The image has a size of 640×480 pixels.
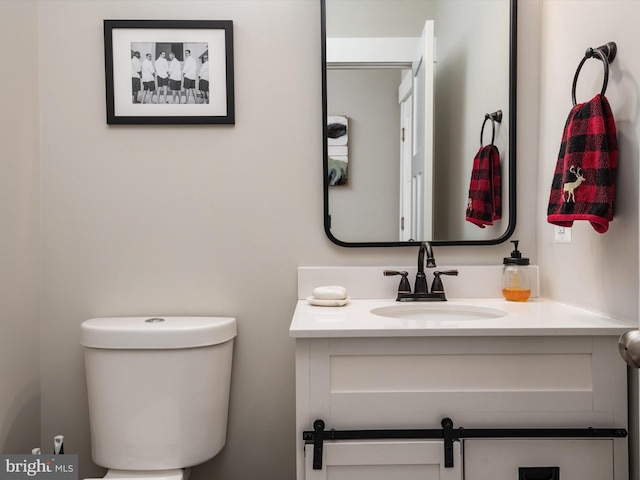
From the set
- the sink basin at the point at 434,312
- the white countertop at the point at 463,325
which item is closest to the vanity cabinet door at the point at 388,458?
the white countertop at the point at 463,325

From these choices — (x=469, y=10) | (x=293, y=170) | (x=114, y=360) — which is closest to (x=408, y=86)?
(x=469, y=10)

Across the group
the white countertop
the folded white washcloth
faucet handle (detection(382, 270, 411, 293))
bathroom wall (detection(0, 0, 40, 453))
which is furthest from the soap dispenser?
bathroom wall (detection(0, 0, 40, 453))

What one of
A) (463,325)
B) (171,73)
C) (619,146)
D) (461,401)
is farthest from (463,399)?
(171,73)

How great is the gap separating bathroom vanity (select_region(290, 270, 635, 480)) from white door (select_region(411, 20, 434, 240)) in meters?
0.54

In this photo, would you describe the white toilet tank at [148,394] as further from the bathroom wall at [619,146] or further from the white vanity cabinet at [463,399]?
the bathroom wall at [619,146]

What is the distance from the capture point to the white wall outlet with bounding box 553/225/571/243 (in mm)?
1500

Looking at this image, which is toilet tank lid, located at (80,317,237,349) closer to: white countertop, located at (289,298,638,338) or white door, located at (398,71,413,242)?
white countertop, located at (289,298,638,338)

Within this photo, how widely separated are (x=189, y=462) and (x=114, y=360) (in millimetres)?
361

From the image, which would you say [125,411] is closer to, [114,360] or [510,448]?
[114,360]

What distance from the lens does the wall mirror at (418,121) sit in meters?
1.67

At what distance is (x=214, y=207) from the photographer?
1705 millimetres

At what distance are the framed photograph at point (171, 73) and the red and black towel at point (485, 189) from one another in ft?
2.64

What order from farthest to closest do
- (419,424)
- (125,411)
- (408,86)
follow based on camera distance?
(408,86), (125,411), (419,424)

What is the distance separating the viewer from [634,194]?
1.22m
